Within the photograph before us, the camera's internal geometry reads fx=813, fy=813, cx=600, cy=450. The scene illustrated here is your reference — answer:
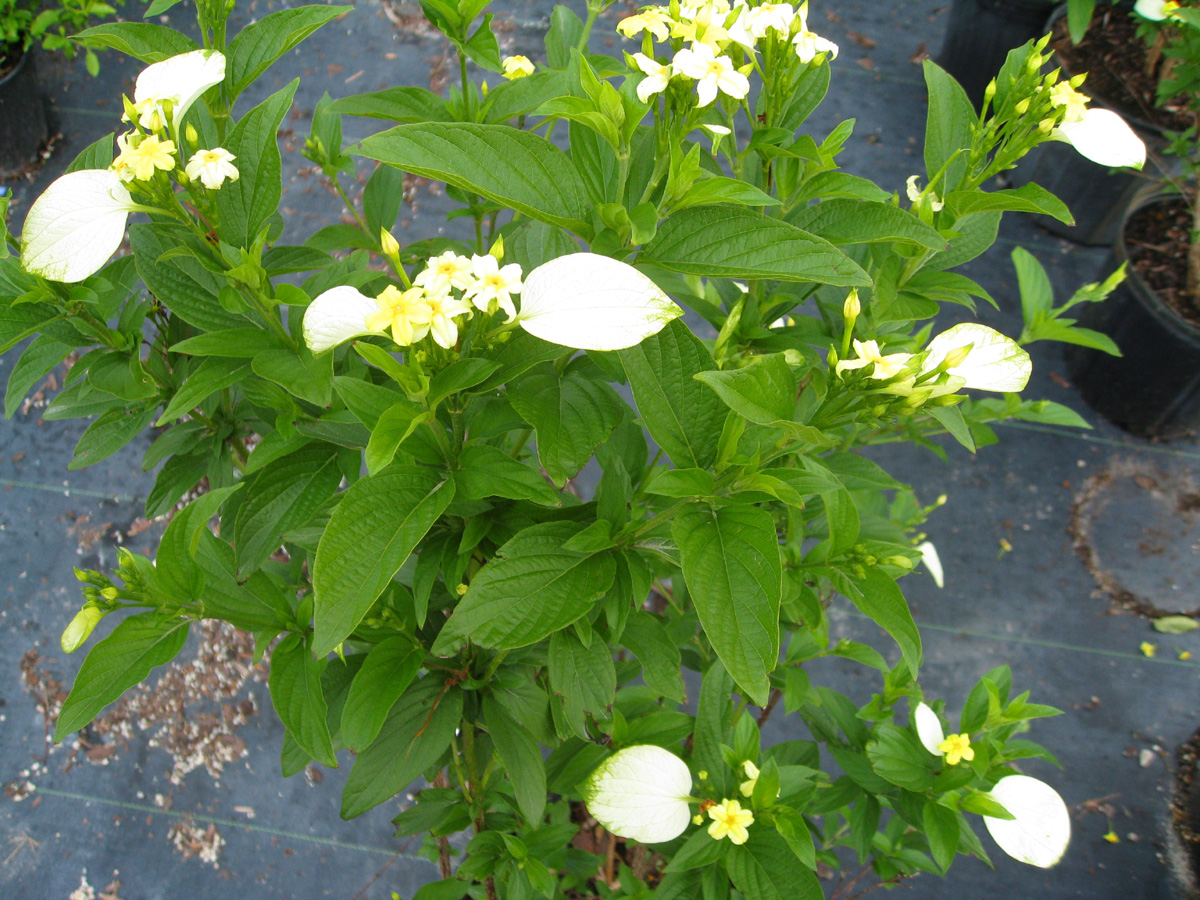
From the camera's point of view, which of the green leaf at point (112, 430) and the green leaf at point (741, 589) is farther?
the green leaf at point (112, 430)

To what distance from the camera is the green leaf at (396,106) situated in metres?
1.05

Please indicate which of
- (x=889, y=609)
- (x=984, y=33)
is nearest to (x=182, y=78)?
(x=889, y=609)

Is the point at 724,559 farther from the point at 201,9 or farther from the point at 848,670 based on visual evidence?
the point at 848,670

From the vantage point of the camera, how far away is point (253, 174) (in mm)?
879

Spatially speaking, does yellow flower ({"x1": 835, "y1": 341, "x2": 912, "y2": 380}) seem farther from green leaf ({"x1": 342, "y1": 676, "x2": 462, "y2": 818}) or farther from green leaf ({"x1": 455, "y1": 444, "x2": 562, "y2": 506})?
green leaf ({"x1": 342, "y1": 676, "x2": 462, "y2": 818})

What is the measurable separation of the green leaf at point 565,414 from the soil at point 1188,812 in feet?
6.98

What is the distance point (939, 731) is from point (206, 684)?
183 centimetres

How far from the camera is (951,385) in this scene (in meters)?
0.72

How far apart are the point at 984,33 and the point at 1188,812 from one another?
2822 millimetres

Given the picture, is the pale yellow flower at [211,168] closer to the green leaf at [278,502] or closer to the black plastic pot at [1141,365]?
the green leaf at [278,502]

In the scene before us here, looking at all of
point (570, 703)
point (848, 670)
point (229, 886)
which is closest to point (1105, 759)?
point (848, 670)

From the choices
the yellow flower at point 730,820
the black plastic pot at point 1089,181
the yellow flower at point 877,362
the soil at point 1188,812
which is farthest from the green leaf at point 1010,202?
the black plastic pot at point 1089,181

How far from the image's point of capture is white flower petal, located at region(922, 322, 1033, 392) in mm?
775

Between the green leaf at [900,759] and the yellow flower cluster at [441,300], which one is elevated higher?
the yellow flower cluster at [441,300]
